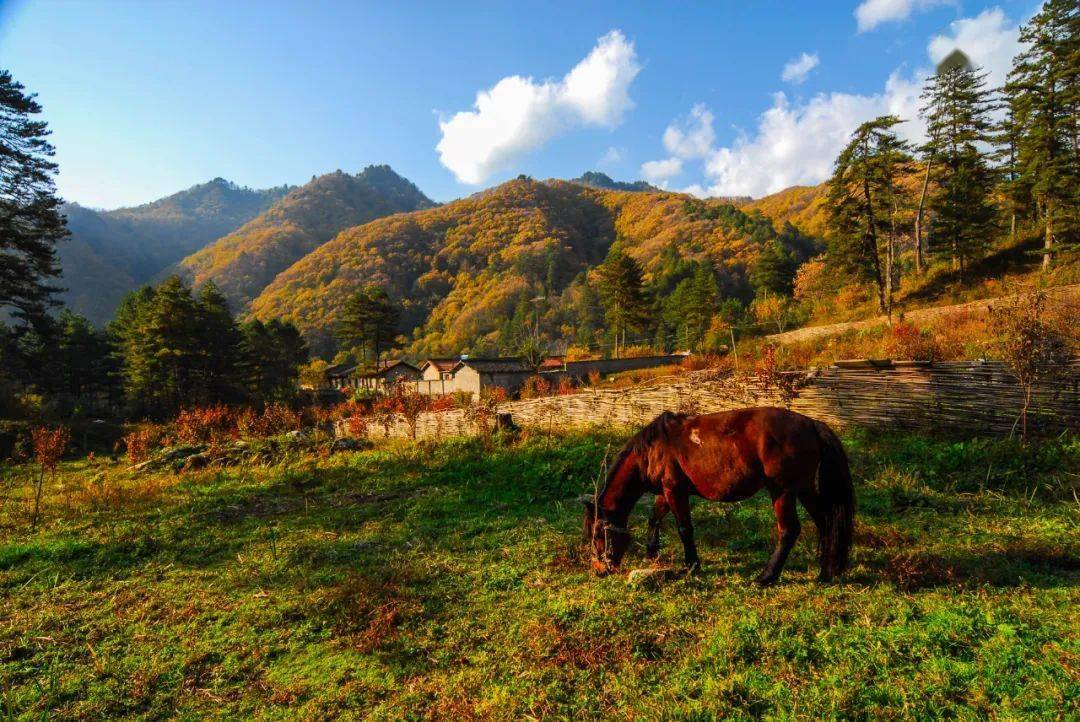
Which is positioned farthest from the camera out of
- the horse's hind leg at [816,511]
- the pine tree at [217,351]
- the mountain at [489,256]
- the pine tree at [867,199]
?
the mountain at [489,256]

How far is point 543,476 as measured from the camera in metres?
9.79

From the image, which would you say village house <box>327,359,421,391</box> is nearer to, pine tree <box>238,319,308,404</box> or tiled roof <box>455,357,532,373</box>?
pine tree <box>238,319,308,404</box>

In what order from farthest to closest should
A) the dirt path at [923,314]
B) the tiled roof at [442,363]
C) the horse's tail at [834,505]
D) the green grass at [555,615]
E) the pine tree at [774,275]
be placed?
the pine tree at [774,275], the tiled roof at [442,363], the dirt path at [923,314], the horse's tail at [834,505], the green grass at [555,615]

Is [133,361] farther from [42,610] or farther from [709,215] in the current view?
[709,215]

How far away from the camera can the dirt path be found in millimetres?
18453

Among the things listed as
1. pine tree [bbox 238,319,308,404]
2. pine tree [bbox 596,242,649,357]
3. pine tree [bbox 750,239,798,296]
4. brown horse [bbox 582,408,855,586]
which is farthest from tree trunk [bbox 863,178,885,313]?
pine tree [bbox 238,319,308,404]

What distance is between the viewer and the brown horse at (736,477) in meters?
4.89

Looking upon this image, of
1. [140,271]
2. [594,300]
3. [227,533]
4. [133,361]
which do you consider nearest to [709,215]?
[594,300]

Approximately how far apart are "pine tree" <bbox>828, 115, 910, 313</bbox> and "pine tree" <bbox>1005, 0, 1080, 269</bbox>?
6.77 meters

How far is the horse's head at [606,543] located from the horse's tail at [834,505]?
2152mm

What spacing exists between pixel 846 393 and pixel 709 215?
417ft

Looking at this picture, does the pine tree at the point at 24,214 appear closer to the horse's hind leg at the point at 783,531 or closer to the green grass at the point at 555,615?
the green grass at the point at 555,615

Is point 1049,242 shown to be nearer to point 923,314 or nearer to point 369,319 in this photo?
point 923,314

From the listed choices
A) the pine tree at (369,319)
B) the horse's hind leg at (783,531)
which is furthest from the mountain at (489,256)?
the horse's hind leg at (783,531)
